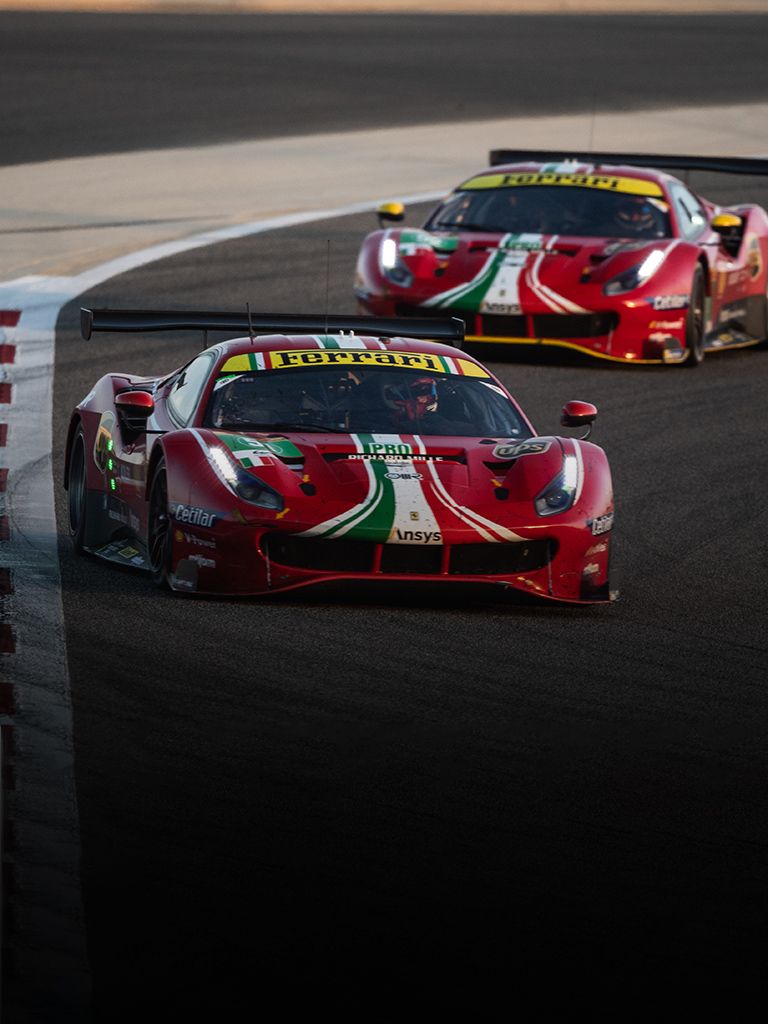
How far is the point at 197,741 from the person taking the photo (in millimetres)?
6684

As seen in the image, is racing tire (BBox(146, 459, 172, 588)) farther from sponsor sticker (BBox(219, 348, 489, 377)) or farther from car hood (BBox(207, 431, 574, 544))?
sponsor sticker (BBox(219, 348, 489, 377))

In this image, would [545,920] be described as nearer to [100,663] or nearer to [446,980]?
[446,980]

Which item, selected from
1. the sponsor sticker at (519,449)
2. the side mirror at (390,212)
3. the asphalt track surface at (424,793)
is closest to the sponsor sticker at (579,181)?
the side mirror at (390,212)

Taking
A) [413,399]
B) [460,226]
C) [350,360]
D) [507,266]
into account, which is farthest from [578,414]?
[460,226]

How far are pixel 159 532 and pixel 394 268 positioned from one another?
7.01 metres

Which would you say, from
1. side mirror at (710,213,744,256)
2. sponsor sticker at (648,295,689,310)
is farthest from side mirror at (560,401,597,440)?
side mirror at (710,213,744,256)

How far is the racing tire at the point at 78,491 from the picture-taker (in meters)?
9.64

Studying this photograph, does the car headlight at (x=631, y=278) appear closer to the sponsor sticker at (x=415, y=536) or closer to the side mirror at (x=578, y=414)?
the side mirror at (x=578, y=414)

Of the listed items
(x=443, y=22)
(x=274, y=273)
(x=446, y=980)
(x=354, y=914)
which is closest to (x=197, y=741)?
(x=354, y=914)

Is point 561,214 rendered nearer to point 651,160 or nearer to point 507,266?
point 507,266

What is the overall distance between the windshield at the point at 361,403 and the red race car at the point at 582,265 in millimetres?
5536

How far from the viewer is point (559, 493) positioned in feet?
29.0

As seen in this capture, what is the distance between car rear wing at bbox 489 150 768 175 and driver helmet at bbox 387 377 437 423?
7.79m

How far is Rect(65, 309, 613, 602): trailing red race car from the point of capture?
8477mm
